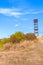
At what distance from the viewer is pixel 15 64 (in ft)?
62.2

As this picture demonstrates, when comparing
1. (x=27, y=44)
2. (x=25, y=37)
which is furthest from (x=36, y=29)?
(x=27, y=44)

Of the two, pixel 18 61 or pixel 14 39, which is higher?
pixel 14 39

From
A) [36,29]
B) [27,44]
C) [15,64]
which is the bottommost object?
[15,64]

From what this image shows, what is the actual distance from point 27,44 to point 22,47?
1948 mm

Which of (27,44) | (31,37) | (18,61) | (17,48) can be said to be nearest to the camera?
(18,61)

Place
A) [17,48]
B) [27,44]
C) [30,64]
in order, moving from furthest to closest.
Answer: [27,44] → [17,48] → [30,64]

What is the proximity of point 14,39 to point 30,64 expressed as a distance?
21798 mm

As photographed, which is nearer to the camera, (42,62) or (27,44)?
(42,62)

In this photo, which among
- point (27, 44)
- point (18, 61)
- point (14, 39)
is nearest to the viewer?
point (18, 61)

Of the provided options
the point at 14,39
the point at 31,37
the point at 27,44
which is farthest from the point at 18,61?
the point at 31,37

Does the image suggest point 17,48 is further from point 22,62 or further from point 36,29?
point 36,29

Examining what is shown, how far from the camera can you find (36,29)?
247 feet

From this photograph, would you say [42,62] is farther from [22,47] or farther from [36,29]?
[36,29]

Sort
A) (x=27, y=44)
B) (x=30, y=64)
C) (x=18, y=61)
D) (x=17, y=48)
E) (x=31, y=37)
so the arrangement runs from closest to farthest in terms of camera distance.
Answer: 1. (x=30, y=64)
2. (x=18, y=61)
3. (x=17, y=48)
4. (x=27, y=44)
5. (x=31, y=37)
